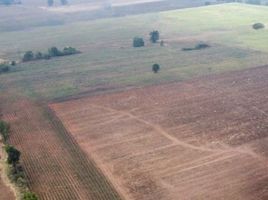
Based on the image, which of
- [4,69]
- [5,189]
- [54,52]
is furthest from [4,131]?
[54,52]

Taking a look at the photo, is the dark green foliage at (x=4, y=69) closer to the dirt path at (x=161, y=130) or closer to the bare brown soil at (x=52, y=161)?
the bare brown soil at (x=52, y=161)

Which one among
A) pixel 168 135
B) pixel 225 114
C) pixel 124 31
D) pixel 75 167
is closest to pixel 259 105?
pixel 225 114

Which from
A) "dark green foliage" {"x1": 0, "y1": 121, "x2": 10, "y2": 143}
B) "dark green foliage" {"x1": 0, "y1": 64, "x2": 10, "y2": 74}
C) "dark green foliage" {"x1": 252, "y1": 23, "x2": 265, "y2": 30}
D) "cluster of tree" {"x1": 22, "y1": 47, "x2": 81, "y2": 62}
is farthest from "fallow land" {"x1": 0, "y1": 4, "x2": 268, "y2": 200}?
"dark green foliage" {"x1": 252, "y1": 23, "x2": 265, "y2": 30}

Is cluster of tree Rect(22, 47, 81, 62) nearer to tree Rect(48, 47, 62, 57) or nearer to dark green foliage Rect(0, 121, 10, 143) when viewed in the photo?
tree Rect(48, 47, 62, 57)

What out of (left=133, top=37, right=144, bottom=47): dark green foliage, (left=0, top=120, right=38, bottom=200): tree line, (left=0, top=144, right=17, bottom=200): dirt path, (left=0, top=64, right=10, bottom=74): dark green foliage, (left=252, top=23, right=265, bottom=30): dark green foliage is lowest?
(left=0, top=144, right=17, bottom=200): dirt path

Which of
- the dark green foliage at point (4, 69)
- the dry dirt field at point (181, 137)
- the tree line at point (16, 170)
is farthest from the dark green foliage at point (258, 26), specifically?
the tree line at point (16, 170)
